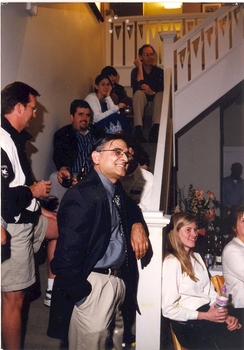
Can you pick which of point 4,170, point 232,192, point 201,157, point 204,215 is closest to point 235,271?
point 204,215

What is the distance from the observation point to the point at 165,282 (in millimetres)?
2223

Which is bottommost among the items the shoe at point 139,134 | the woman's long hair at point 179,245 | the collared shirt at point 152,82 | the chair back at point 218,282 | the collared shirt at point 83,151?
the chair back at point 218,282

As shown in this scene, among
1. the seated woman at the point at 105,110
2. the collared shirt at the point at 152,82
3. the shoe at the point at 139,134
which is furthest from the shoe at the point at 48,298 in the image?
the collared shirt at the point at 152,82

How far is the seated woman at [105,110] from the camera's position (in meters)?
4.18

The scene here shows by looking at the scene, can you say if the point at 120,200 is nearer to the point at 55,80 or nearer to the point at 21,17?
the point at 21,17

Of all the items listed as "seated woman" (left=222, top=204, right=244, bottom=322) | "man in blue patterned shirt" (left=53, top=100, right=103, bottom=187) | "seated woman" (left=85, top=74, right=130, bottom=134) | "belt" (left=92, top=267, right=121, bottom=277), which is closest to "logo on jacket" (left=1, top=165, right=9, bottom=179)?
"belt" (left=92, top=267, right=121, bottom=277)

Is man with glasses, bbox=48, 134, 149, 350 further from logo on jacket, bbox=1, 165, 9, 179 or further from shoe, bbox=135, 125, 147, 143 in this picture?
shoe, bbox=135, 125, 147, 143

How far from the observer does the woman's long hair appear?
237 centimetres

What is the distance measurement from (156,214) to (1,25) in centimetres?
162

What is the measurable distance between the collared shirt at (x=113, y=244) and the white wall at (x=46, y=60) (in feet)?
3.81

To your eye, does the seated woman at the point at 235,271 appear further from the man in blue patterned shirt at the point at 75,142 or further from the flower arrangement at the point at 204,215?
the man in blue patterned shirt at the point at 75,142

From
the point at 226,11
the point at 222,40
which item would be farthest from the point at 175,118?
the point at 226,11

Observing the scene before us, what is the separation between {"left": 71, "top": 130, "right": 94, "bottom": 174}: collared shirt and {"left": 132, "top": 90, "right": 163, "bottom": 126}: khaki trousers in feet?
4.41

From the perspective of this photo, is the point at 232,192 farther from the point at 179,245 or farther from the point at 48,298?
the point at 48,298
